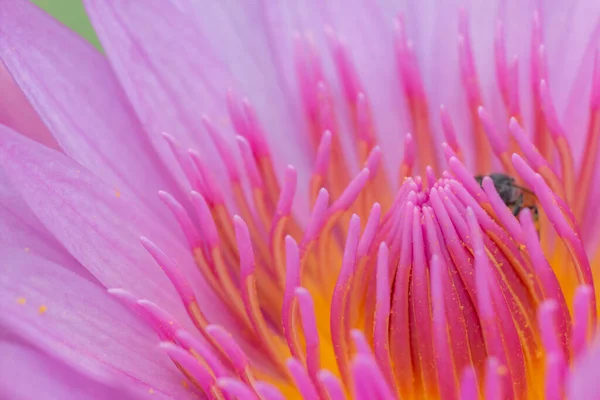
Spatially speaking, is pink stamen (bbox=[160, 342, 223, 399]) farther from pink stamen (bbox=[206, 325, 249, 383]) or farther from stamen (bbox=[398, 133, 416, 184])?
stamen (bbox=[398, 133, 416, 184])

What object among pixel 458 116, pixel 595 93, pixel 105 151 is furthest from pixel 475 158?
pixel 105 151

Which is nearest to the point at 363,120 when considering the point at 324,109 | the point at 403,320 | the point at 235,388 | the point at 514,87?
the point at 324,109

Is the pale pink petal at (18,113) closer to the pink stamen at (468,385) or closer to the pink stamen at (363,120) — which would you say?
the pink stamen at (363,120)

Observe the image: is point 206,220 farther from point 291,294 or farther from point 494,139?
point 494,139

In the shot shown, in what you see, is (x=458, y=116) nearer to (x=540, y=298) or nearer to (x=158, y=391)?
(x=540, y=298)

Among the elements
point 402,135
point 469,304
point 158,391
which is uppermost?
point 402,135

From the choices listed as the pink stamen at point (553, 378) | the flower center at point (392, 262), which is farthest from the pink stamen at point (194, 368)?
the pink stamen at point (553, 378)

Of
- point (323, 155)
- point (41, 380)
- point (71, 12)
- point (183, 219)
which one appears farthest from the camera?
point (71, 12)

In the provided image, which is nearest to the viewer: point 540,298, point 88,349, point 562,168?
point 88,349
